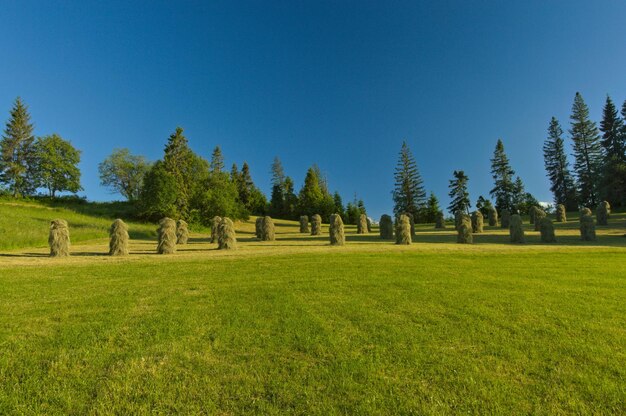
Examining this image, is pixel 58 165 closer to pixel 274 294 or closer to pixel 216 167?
pixel 216 167

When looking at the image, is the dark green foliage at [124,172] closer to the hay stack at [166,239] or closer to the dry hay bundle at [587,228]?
the hay stack at [166,239]

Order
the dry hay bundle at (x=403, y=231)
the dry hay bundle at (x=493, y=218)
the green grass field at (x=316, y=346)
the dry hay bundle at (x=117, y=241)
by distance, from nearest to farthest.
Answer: the green grass field at (x=316, y=346)
the dry hay bundle at (x=117, y=241)
the dry hay bundle at (x=403, y=231)
the dry hay bundle at (x=493, y=218)

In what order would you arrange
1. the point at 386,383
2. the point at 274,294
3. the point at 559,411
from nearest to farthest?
the point at 559,411 → the point at 386,383 → the point at 274,294

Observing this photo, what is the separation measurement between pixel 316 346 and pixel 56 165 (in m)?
63.0

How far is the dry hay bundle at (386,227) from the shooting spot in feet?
82.0

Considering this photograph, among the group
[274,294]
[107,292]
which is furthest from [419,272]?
[107,292]

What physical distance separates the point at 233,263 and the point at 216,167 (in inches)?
2245

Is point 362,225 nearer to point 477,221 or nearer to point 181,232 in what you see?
point 477,221

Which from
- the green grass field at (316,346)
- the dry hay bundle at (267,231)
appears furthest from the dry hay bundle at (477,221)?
the green grass field at (316,346)

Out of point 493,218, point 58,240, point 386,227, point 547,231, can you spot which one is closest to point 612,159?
point 493,218

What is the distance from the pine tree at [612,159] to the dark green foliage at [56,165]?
8111cm

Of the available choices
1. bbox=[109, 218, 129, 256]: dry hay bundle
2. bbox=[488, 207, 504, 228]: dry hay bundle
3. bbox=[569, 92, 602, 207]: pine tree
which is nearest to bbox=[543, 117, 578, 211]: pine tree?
bbox=[569, 92, 602, 207]: pine tree

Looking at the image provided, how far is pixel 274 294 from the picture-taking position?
6.53 meters

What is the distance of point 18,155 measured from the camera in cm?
4762
